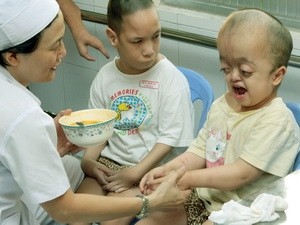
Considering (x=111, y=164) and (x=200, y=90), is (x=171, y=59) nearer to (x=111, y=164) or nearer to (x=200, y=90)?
(x=200, y=90)

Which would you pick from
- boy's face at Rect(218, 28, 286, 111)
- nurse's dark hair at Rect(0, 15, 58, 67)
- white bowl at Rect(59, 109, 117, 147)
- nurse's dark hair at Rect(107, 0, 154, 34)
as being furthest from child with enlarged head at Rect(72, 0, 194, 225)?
nurse's dark hair at Rect(0, 15, 58, 67)

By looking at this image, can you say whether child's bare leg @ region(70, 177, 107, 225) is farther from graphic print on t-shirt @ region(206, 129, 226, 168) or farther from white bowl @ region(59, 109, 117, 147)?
graphic print on t-shirt @ region(206, 129, 226, 168)

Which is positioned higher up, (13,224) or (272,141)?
(272,141)

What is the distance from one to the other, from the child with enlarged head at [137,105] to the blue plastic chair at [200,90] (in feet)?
0.24

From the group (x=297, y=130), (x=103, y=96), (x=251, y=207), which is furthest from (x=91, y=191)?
(x=251, y=207)

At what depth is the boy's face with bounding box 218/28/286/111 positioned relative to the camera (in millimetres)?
1832

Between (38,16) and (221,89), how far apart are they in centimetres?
140

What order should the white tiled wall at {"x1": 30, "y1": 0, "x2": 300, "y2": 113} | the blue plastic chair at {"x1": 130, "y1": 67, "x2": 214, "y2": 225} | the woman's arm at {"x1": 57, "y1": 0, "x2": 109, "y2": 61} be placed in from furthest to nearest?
the woman's arm at {"x1": 57, "y1": 0, "x2": 109, "y2": 61} → the white tiled wall at {"x1": 30, "y1": 0, "x2": 300, "y2": 113} → the blue plastic chair at {"x1": 130, "y1": 67, "x2": 214, "y2": 225}

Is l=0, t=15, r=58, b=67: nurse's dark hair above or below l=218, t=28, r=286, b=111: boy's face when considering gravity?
above

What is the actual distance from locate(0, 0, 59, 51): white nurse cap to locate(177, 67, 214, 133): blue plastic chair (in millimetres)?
889

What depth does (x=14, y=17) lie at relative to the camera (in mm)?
1716

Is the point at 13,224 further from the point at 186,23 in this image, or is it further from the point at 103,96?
the point at 186,23

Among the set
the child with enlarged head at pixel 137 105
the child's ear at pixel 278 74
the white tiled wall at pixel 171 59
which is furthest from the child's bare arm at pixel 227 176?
the white tiled wall at pixel 171 59

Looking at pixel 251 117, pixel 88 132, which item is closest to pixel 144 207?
pixel 88 132
